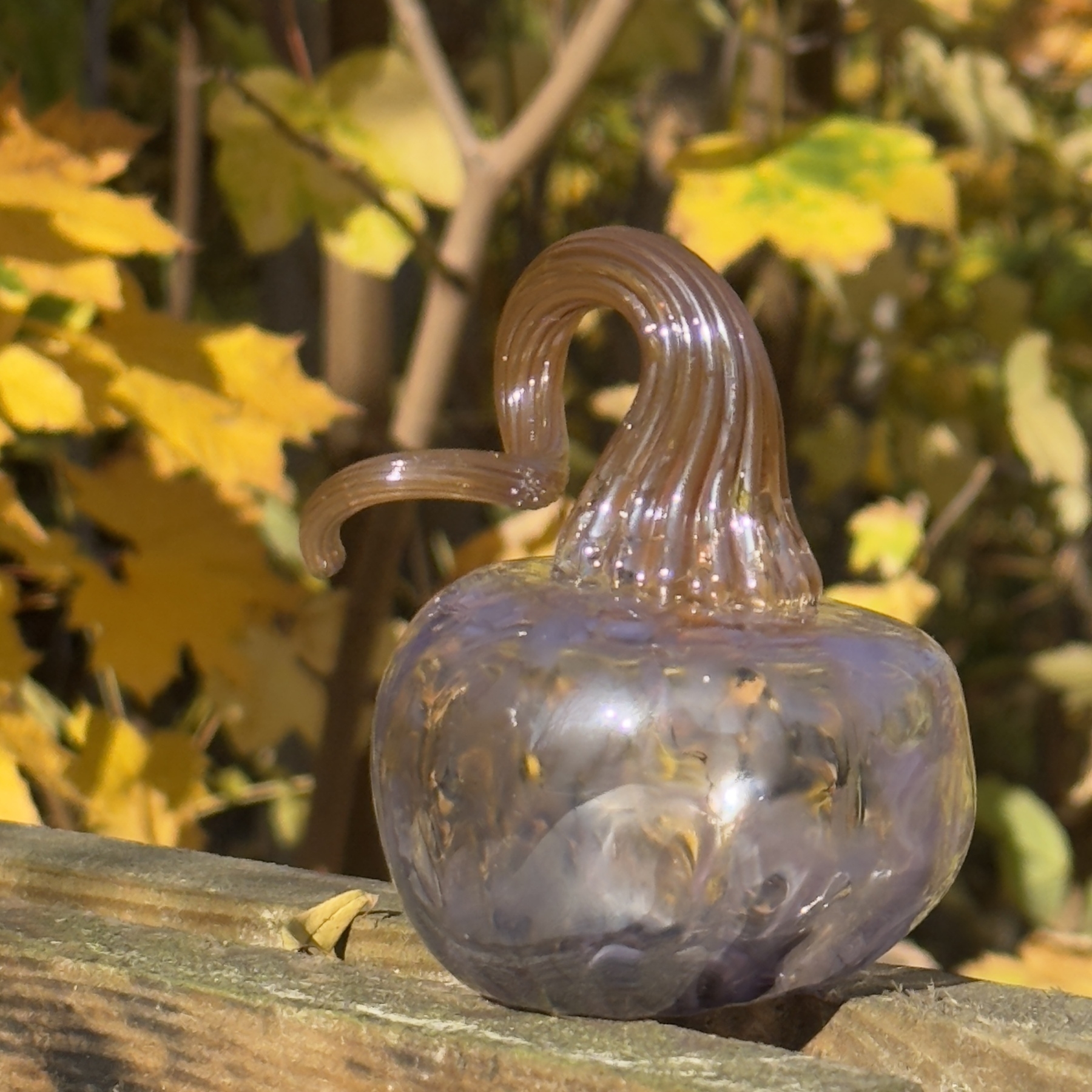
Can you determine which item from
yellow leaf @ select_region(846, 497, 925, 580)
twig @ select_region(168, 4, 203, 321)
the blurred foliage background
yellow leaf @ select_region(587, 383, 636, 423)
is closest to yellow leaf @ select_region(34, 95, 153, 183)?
the blurred foliage background

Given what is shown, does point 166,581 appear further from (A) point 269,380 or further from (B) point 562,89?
(B) point 562,89

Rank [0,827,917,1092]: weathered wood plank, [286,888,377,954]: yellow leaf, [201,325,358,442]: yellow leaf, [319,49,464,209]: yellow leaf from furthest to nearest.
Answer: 1. [319,49,464,209]: yellow leaf
2. [201,325,358,442]: yellow leaf
3. [286,888,377,954]: yellow leaf
4. [0,827,917,1092]: weathered wood plank

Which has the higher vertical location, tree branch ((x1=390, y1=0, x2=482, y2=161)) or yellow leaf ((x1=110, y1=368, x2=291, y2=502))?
tree branch ((x1=390, y1=0, x2=482, y2=161))

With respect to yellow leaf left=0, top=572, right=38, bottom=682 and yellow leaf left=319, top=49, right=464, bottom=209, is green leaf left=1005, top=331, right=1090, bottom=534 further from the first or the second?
yellow leaf left=0, top=572, right=38, bottom=682

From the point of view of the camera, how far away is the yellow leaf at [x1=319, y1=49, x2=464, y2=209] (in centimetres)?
85

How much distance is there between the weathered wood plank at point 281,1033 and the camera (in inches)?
11.5

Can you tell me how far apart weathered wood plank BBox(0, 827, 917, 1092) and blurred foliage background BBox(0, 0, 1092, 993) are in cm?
32

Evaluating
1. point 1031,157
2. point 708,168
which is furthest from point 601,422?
point 708,168

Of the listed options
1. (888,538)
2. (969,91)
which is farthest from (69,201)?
(969,91)

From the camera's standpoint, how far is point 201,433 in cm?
70

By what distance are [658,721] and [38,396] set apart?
396 mm

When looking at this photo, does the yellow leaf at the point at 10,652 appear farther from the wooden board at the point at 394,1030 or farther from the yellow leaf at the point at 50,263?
the wooden board at the point at 394,1030

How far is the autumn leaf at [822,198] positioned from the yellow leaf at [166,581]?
300mm

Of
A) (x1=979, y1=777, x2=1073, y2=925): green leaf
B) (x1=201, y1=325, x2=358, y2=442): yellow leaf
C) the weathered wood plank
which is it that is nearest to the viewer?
the weathered wood plank
